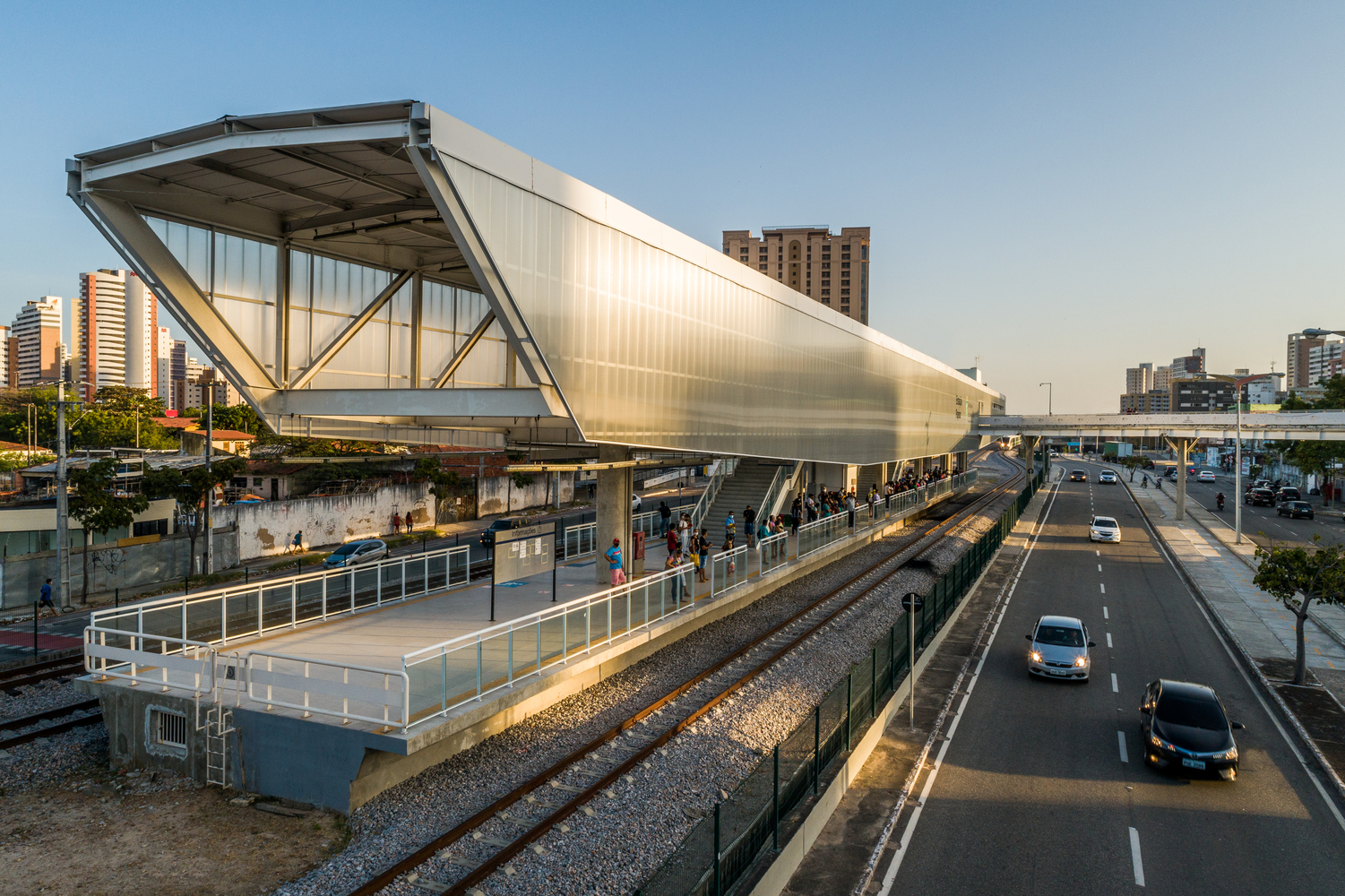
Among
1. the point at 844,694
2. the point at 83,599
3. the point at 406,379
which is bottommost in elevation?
the point at 83,599

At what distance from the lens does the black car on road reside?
62.9m

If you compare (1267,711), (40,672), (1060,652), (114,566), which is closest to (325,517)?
(114,566)

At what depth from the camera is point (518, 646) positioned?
12664mm

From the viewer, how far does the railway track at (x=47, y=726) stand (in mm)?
13454

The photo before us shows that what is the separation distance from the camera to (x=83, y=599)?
2564 centimetres

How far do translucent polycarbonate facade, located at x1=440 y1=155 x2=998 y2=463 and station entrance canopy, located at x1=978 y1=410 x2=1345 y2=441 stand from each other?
1200 inches

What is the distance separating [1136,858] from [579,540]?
1743 centimetres

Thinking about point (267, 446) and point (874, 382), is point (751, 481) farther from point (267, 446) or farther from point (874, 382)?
point (267, 446)

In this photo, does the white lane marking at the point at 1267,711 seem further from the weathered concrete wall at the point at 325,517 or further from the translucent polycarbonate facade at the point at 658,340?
the weathered concrete wall at the point at 325,517

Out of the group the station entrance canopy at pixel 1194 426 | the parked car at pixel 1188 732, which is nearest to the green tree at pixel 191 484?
the parked car at pixel 1188 732

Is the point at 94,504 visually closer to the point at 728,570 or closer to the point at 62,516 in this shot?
the point at 62,516

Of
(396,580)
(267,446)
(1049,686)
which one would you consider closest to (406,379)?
(396,580)

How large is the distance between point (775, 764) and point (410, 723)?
4.84m

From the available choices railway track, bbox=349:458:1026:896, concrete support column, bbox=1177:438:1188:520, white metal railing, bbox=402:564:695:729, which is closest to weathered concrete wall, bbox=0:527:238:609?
white metal railing, bbox=402:564:695:729
